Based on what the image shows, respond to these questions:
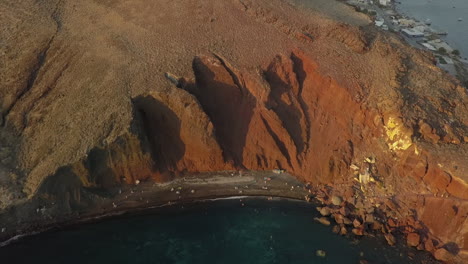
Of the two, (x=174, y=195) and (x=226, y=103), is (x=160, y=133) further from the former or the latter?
(x=226, y=103)

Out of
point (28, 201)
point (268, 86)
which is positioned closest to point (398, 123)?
point (268, 86)

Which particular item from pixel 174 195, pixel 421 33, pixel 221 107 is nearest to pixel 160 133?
pixel 174 195

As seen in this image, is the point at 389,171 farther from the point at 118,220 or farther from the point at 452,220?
the point at 118,220

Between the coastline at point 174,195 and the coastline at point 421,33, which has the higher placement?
the coastline at point 421,33

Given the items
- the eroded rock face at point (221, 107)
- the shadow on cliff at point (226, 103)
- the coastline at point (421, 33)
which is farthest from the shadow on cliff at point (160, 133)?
the coastline at point (421, 33)

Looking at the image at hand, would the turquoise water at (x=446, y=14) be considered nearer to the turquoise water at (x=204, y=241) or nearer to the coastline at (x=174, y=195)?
the coastline at (x=174, y=195)

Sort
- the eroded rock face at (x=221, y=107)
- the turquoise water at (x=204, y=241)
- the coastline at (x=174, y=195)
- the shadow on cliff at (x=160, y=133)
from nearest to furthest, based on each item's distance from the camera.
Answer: the turquoise water at (x=204, y=241) → the coastline at (x=174, y=195) → the eroded rock face at (x=221, y=107) → the shadow on cliff at (x=160, y=133)
